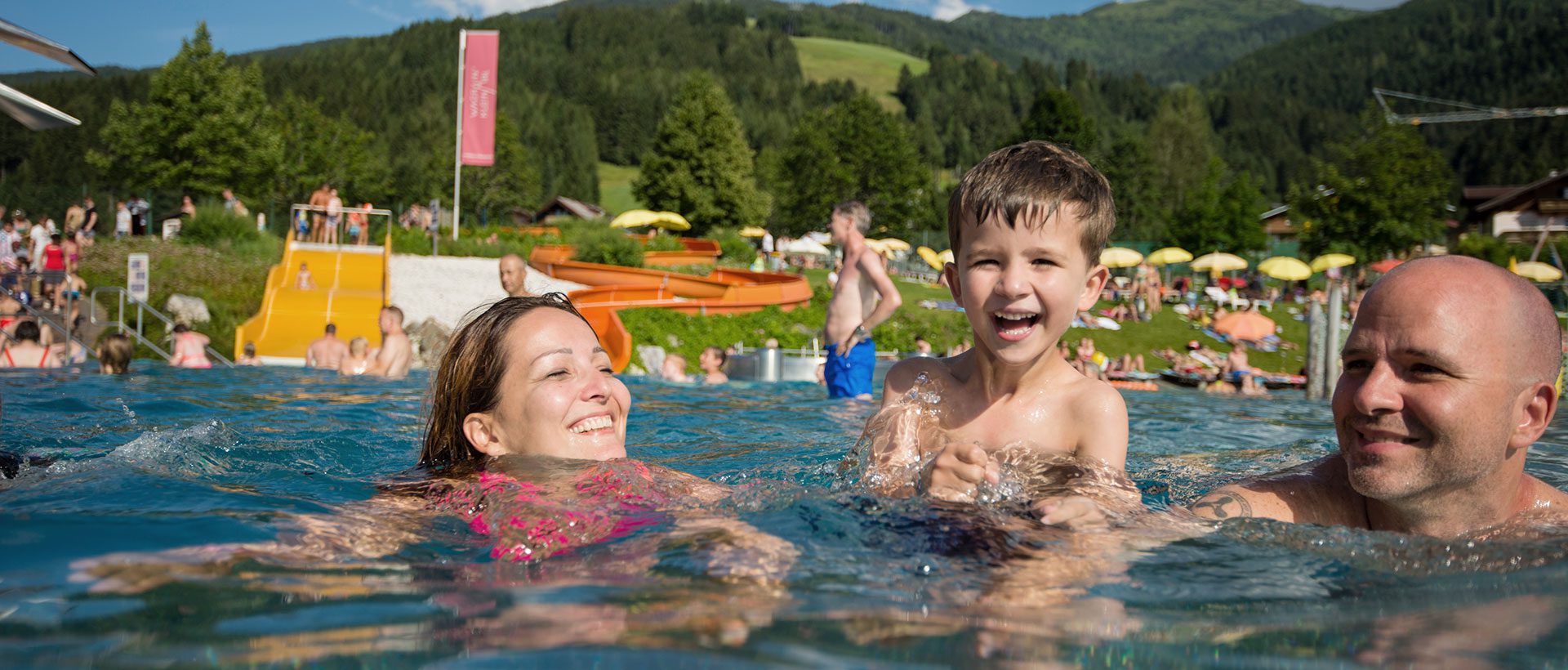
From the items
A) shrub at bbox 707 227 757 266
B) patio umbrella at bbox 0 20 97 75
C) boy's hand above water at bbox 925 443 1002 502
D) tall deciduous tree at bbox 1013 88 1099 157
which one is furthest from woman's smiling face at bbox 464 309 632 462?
tall deciduous tree at bbox 1013 88 1099 157

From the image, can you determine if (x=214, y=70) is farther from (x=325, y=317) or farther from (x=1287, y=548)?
(x=1287, y=548)

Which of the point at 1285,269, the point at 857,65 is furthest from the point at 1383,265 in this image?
the point at 857,65

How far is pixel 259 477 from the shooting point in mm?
4129

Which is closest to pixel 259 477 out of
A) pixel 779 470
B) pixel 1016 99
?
pixel 779 470

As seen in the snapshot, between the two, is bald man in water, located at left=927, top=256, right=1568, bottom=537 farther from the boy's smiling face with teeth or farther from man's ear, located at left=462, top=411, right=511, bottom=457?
man's ear, located at left=462, top=411, right=511, bottom=457

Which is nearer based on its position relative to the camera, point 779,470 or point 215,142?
point 779,470

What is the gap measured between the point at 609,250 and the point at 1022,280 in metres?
28.1

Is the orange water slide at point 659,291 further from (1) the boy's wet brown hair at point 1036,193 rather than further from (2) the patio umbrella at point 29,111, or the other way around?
(1) the boy's wet brown hair at point 1036,193

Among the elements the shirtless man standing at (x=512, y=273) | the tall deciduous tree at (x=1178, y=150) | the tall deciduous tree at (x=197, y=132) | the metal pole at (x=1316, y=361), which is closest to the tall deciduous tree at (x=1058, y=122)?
the tall deciduous tree at (x=1178, y=150)

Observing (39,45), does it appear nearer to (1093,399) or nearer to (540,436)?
(540,436)

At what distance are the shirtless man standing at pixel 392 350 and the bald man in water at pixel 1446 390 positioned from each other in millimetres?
11384

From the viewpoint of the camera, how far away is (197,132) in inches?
1774

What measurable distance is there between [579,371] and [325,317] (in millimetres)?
19374

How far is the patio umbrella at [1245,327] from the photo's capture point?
2555 centimetres
